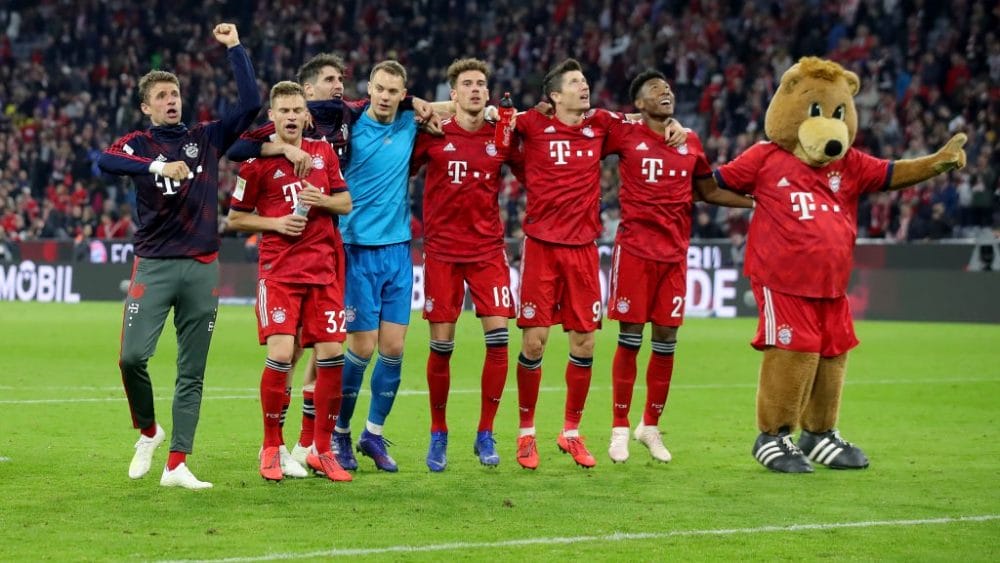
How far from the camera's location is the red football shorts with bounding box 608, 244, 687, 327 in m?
9.38

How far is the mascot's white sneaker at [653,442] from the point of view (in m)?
9.23

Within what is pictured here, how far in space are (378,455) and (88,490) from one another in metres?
1.78

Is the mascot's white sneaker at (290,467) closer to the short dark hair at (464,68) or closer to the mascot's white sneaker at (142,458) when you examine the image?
the mascot's white sneaker at (142,458)

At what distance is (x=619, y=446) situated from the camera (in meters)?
9.33

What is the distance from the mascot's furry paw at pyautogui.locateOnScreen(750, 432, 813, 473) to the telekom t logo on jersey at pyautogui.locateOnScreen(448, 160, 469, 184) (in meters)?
2.39

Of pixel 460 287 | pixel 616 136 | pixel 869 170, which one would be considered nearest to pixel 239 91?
pixel 460 287

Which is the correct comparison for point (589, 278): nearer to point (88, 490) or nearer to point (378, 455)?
point (378, 455)

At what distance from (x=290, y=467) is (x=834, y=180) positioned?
3.68 m

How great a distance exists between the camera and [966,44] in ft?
87.3

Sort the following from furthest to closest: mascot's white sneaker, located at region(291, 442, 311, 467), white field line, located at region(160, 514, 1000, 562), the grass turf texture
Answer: mascot's white sneaker, located at region(291, 442, 311, 467), the grass turf texture, white field line, located at region(160, 514, 1000, 562)

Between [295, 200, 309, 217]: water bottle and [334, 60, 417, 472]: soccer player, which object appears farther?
[334, 60, 417, 472]: soccer player

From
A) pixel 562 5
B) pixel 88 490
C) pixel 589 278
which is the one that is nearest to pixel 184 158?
pixel 88 490

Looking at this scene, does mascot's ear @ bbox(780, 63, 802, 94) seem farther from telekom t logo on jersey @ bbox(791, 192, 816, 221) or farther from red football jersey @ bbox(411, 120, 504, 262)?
red football jersey @ bbox(411, 120, 504, 262)

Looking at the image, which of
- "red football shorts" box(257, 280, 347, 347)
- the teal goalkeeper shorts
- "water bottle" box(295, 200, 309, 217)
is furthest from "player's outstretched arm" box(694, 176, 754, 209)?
"water bottle" box(295, 200, 309, 217)
